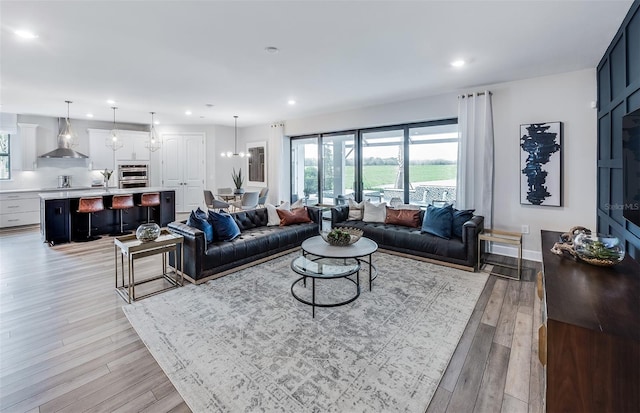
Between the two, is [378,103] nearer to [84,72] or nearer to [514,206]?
[514,206]

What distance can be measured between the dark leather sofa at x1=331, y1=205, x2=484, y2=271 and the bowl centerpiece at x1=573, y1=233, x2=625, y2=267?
181cm

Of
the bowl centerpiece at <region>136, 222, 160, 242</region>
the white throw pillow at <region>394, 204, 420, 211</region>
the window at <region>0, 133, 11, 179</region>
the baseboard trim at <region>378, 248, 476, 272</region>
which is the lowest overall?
the baseboard trim at <region>378, 248, 476, 272</region>

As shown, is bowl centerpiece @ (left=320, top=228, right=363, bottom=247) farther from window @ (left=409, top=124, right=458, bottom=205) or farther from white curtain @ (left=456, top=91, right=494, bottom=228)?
window @ (left=409, top=124, right=458, bottom=205)

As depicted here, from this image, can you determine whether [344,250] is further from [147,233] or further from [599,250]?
[147,233]

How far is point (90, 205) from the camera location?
5.82 metres

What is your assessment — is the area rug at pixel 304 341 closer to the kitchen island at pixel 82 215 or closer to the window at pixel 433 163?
the window at pixel 433 163

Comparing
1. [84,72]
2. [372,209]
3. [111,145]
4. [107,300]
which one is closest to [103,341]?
[107,300]

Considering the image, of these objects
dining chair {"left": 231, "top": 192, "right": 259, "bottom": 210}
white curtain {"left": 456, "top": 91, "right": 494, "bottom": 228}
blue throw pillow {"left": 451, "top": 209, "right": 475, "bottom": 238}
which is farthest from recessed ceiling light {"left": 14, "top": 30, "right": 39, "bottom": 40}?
white curtain {"left": 456, "top": 91, "right": 494, "bottom": 228}

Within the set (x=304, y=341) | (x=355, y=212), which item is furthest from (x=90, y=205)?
(x=304, y=341)

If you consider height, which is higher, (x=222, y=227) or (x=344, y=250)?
(x=222, y=227)

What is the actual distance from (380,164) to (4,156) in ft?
30.0

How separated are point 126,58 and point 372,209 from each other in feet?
13.9

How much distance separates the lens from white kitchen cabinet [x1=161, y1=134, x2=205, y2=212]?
888cm

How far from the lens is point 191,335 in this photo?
2.57 metres
